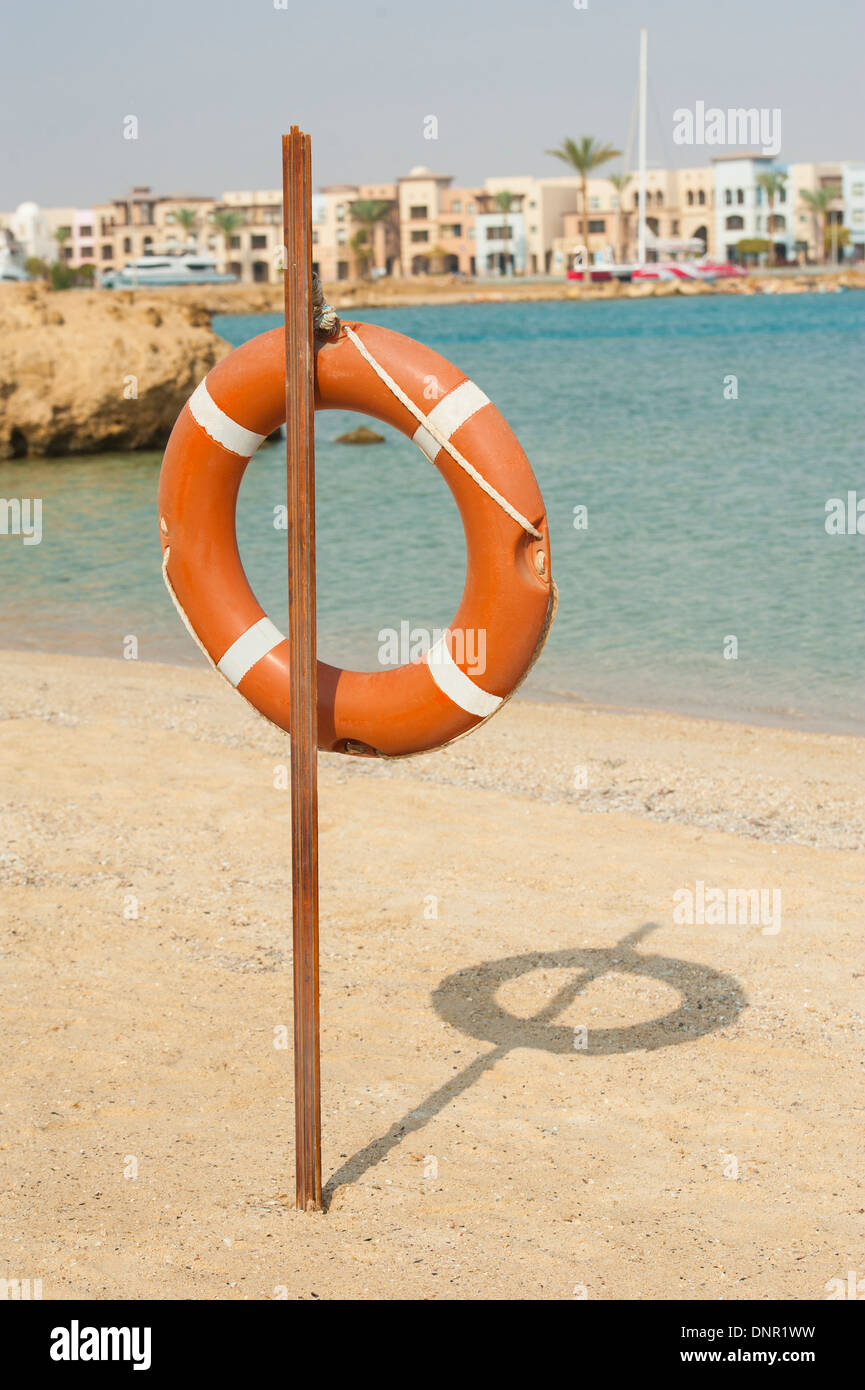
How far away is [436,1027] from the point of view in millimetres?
4191

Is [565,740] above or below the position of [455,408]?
below

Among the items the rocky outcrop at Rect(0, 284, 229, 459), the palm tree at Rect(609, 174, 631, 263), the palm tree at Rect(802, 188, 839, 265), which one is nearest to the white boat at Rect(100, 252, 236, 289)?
the palm tree at Rect(609, 174, 631, 263)

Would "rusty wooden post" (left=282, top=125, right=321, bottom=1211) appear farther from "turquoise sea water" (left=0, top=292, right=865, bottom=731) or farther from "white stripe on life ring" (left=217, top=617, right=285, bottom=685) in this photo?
"turquoise sea water" (left=0, top=292, right=865, bottom=731)

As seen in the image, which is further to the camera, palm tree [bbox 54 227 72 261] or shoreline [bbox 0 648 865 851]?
palm tree [bbox 54 227 72 261]

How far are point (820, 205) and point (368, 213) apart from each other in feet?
94.1

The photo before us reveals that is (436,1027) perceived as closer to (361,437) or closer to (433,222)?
(361,437)

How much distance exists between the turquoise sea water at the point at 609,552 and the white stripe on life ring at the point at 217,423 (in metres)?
5.52

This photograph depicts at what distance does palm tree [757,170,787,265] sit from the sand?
3597 inches

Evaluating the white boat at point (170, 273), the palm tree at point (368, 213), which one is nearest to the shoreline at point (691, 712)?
the white boat at point (170, 273)

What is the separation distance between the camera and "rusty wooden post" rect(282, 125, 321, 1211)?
311cm

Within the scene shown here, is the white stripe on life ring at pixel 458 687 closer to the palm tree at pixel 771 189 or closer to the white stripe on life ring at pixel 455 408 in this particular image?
the white stripe on life ring at pixel 455 408

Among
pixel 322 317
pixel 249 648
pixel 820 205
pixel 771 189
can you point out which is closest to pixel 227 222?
pixel 771 189

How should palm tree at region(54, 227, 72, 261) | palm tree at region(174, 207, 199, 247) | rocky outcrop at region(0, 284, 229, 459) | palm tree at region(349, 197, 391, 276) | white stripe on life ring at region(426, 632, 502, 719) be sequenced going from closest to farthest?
white stripe on life ring at region(426, 632, 502, 719) < rocky outcrop at region(0, 284, 229, 459) < palm tree at region(349, 197, 391, 276) < palm tree at region(174, 207, 199, 247) < palm tree at region(54, 227, 72, 261)

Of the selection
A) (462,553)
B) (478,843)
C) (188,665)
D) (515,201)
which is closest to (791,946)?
(478,843)
